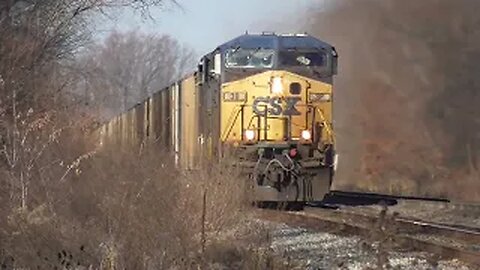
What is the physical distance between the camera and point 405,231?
44.2 feet

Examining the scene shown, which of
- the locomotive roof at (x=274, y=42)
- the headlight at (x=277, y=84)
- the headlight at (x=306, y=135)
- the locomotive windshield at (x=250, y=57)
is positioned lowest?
the headlight at (x=306, y=135)

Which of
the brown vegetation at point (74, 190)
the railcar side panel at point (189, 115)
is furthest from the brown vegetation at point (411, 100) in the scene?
the brown vegetation at point (74, 190)

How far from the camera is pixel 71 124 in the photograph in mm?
15383

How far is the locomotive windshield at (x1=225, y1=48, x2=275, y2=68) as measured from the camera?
649 inches

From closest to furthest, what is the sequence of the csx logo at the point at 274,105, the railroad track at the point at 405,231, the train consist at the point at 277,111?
the railroad track at the point at 405,231, the train consist at the point at 277,111, the csx logo at the point at 274,105

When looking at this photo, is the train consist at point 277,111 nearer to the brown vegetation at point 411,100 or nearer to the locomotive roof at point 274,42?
the locomotive roof at point 274,42

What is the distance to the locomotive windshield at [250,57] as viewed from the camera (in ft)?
54.1

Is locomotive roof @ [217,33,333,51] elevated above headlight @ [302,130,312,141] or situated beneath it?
elevated above

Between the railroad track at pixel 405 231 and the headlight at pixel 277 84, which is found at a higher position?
the headlight at pixel 277 84

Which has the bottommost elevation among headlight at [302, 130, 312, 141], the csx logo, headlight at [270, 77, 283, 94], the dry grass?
the dry grass

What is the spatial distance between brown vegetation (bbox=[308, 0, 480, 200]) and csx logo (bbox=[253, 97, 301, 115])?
9951 mm

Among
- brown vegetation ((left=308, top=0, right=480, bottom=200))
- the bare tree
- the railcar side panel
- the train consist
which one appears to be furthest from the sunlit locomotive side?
the bare tree

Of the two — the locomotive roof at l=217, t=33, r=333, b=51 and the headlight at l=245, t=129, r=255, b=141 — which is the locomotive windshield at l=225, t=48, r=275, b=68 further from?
the headlight at l=245, t=129, r=255, b=141

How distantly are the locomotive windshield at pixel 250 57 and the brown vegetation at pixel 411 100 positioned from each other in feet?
34.2
